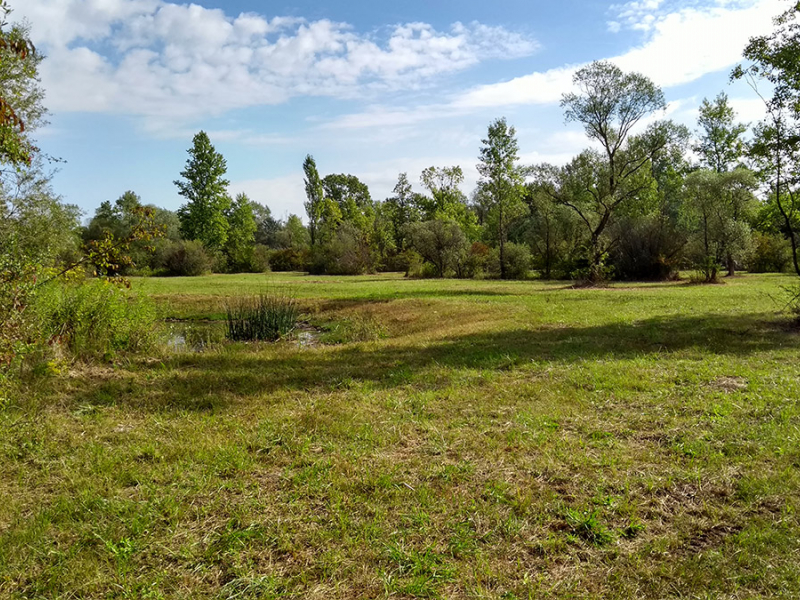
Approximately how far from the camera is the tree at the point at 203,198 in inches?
1880

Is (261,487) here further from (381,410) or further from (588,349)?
(588,349)

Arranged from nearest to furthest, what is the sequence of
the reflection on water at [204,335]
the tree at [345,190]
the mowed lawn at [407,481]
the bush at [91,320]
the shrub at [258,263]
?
the mowed lawn at [407,481] → the bush at [91,320] → the reflection on water at [204,335] → the shrub at [258,263] → the tree at [345,190]

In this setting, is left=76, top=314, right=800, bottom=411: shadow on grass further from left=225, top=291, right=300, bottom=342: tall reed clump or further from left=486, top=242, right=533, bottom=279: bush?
left=486, top=242, right=533, bottom=279: bush

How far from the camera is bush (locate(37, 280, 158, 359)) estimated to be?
674cm

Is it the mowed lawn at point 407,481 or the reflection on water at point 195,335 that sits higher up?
the reflection on water at point 195,335

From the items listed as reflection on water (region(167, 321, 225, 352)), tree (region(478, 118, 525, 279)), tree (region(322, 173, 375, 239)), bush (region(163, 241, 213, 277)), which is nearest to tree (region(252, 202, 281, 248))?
tree (region(322, 173, 375, 239))

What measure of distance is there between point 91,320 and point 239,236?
46.7 m

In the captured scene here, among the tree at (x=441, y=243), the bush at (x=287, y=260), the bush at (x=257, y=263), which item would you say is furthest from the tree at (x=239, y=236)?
the tree at (x=441, y=243)

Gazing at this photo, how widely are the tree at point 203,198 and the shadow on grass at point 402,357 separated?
42.6m

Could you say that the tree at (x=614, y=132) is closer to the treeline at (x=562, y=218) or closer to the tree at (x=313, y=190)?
the treeline at (x=562, y=218)

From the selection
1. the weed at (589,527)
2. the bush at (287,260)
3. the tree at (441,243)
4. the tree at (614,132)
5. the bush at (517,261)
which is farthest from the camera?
the bush at (287,260)

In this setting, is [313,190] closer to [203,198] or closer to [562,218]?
[203,198]

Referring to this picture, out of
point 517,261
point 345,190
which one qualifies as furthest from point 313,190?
point 517,261

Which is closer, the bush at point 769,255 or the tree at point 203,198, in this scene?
the bush at point 769,255
